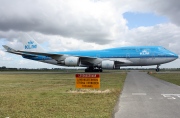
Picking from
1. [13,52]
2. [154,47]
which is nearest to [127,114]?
[154,47]

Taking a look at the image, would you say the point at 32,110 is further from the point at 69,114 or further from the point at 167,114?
the point at 167,114

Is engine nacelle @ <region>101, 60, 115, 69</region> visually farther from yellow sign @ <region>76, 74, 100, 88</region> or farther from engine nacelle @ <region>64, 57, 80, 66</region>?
yellow sign @ <region>76, 74, 100, 88</region>

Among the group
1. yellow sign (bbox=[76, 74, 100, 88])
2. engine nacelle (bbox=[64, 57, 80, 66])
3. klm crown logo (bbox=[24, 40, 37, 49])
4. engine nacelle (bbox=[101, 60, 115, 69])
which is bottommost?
yellow sign (bbox=[76, 74, 100, 88])

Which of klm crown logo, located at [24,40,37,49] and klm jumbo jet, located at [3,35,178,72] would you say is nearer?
klm jumbo jet, located at [3,35,178,72]

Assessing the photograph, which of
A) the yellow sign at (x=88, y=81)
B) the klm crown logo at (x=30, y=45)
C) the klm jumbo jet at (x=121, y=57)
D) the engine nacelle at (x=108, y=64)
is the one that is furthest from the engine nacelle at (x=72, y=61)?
the yellow sign at (x=88, y=81)

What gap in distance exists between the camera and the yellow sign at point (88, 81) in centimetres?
1271

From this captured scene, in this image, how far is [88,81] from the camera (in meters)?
12.9

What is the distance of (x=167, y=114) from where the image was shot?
6.84 meters

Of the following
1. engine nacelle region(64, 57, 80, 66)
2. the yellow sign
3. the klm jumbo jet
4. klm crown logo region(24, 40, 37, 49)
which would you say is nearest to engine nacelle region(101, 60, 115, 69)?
the klm jumbo jet

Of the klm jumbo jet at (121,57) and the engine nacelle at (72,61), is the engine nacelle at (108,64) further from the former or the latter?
the engine nacelle at (72,61)

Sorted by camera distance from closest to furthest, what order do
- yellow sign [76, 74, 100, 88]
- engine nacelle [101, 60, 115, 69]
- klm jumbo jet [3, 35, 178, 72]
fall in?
yellow sign [76, 74, 100, 88] < engine nacelle [101, 60, 115, 69] < klm jumbo jet [3, 35, 178, 72]

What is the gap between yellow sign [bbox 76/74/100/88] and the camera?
1271 centimetres

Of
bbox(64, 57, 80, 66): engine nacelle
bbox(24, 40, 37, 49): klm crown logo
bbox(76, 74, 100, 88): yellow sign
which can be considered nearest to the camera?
bbox(76, 74, 100, 88): yellow sign

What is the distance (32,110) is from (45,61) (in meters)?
38.1
